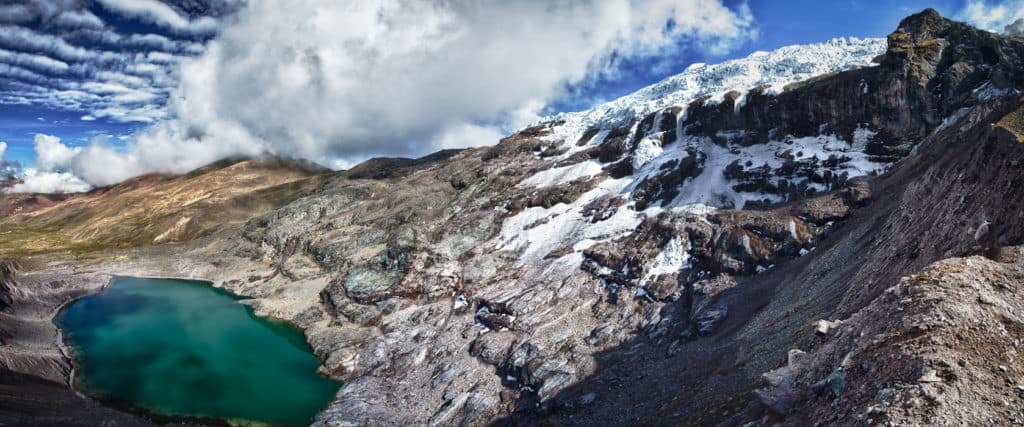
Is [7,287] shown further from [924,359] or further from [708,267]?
[924,359]

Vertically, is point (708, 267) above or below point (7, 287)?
below

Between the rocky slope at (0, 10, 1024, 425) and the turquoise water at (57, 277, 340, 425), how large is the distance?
560 cm

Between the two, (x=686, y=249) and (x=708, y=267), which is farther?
(x=686, y=249)

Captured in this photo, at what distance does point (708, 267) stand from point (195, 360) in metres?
86.7

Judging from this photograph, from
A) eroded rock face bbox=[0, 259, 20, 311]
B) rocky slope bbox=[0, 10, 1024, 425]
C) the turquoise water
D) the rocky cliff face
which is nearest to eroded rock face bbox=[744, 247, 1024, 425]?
Answer: rocky slope bbox=[0, 10, 1024, 425]

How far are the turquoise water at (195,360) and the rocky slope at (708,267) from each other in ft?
18.4

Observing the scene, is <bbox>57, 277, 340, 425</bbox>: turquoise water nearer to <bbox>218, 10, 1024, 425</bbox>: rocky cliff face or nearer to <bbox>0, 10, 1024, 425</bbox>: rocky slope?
<bbox>0, 10, 1024, 425</bbox>: rocky slope

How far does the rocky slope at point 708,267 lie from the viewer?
19.4 m

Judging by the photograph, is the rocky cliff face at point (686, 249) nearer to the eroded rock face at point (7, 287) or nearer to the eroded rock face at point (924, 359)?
the eroded rock face at point (924, 359)

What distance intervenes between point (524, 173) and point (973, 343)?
4291 inches

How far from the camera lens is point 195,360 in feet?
241

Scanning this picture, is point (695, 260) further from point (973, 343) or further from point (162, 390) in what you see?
point (162, 390)

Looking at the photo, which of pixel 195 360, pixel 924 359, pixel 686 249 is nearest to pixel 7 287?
pixel 195 360

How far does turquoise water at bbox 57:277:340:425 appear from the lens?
58.8 meters
